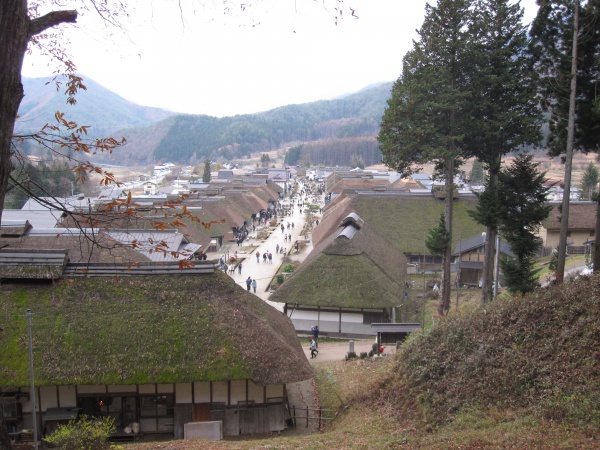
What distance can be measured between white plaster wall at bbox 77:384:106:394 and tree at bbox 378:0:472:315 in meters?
14.5

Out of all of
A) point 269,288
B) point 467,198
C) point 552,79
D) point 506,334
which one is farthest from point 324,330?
point 467,198

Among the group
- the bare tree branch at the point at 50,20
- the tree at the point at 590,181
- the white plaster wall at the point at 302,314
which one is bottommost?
the white plaster wall at the point at 302,314

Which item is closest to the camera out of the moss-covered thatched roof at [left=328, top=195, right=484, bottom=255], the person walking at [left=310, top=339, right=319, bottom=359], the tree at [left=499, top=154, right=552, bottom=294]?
the tree at [left=499, top=154, right=552, bottom=294]

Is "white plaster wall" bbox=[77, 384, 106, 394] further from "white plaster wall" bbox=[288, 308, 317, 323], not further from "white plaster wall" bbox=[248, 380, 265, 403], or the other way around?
"white plaster wall" bbox=[288, 308, 317, 323]

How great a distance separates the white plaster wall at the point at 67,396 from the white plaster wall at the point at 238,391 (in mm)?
4461

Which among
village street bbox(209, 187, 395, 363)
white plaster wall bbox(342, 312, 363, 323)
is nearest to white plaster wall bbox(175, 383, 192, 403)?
village street bbox(209, 187, 395, 363)

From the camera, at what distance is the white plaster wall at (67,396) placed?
44.0 ft

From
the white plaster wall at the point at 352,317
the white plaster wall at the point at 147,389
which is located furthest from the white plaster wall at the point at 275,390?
the white plaster wall at the point at 352,317

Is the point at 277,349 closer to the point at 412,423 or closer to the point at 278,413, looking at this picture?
the point at 278,413

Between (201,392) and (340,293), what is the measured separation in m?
10.8

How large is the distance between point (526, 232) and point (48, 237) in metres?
20.9

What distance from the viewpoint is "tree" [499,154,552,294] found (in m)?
18.5

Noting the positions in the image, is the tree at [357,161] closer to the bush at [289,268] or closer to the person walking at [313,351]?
the bush at [289,268]

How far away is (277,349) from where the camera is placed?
44.2 ft
